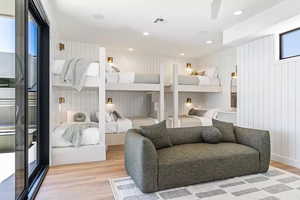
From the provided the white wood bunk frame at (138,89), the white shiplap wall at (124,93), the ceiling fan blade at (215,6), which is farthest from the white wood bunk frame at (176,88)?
the ceiling fan blade at (215,6)

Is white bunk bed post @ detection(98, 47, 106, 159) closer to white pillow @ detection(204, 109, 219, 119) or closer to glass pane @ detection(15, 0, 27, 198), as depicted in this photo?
glass pane @ detection(15, 0, 27, 198)

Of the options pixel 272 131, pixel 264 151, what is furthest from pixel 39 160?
pixel 272 131

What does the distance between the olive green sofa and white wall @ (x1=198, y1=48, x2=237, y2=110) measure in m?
2.51

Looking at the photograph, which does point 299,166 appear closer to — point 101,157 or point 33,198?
point 101,157

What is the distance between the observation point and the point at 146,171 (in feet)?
6.82

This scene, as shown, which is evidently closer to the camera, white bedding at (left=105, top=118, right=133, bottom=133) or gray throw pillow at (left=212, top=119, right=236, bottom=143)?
gray throw pillow at (left=212, top=119, right=236, bottom=143)

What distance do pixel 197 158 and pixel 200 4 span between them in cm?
233

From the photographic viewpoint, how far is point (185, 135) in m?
3.00

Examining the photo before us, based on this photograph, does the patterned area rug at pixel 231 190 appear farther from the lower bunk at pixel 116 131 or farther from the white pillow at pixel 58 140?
the lower bunk at pixel 116 131

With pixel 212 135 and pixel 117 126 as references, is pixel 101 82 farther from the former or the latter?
pixel 212 135

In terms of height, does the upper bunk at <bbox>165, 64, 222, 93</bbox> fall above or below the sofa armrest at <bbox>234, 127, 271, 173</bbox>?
above

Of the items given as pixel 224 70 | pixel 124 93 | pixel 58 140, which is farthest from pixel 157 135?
pixel 224 70

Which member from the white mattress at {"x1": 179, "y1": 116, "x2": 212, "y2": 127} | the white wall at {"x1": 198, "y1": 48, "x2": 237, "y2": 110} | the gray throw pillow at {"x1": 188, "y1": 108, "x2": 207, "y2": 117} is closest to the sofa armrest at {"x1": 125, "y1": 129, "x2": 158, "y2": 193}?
the white mattress at {"x1": 179, "y1": 116, "x2": 212, "y2": 127}

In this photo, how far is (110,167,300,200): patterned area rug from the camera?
6.66ft
